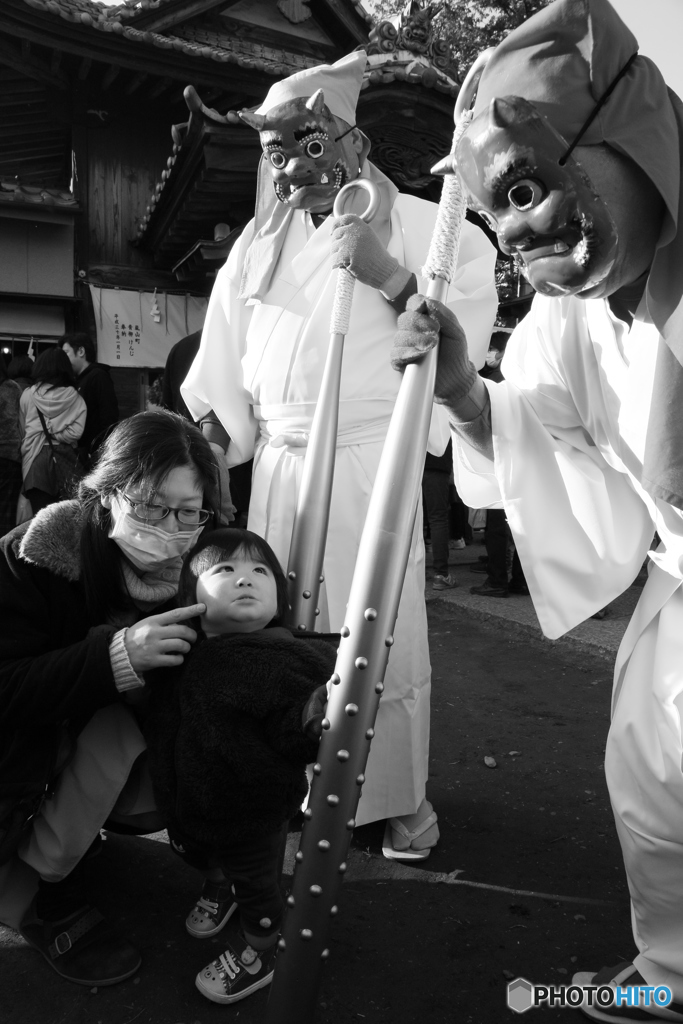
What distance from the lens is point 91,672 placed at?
6.11 feet

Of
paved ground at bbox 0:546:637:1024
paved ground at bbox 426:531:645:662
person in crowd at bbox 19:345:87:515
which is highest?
person in crowd at bbox 19:345:87:515

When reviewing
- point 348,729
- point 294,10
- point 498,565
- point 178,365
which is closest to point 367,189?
point 348,729

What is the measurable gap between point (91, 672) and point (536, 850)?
1633 millimetres

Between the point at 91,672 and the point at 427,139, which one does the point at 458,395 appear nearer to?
the point at 91,672

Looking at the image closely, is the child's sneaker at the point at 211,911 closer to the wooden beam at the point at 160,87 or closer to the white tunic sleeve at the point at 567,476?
the white tunic sleeve at the point at 567,476

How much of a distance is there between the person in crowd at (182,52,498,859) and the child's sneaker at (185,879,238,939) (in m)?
0.57

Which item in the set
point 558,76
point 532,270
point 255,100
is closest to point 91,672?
point 532,270

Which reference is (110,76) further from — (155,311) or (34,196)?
(155,311)

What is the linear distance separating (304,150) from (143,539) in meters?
1.48

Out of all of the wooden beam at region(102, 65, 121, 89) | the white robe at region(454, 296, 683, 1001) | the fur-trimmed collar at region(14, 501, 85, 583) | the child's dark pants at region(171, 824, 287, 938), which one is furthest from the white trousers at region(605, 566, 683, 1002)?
the wooden beam at region(102, 65, 121, 89)

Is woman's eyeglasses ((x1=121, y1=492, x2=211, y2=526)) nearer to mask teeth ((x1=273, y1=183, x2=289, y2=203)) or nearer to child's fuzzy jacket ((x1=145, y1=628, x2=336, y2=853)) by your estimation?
child's fuzzy jacket ((x1=145, y1=628, x2=336, y2=853))

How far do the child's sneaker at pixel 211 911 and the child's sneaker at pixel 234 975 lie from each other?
0.18 meters

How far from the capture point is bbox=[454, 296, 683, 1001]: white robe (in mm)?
1631

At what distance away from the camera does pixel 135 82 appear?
7.14m
